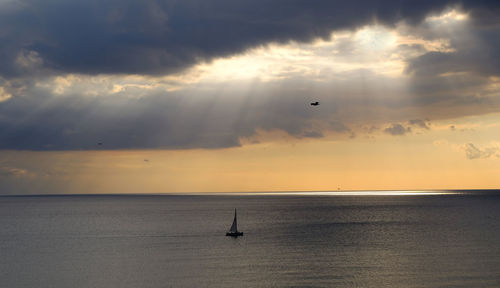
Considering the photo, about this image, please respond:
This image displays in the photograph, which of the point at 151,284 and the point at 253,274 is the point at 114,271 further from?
the point at 253,274

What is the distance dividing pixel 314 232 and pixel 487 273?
73513 mm

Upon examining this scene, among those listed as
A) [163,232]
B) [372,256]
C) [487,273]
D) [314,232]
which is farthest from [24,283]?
[314,232]

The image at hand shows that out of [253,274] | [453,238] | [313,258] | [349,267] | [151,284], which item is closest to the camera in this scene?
[151,284]

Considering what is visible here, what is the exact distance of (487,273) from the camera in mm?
77562

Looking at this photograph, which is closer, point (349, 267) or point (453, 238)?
point (349, 267)

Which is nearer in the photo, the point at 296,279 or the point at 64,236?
the point at 296,279

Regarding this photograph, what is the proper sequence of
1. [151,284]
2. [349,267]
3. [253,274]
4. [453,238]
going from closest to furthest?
1. [151,284]
2. [253,274]
3. [349,267]
4. [453,238]

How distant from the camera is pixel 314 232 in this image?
489 feet

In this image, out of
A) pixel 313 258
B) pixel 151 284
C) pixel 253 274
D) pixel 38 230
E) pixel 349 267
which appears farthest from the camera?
pixel 38 230

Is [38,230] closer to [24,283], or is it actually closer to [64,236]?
[64,236]

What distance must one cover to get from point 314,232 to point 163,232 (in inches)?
1616

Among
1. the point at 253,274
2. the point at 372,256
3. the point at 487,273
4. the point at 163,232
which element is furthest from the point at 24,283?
the point at 163,232

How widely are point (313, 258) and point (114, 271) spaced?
3370cm

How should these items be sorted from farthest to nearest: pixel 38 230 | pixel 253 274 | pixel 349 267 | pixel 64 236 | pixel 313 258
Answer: pixel 38 230
pixel 64 236
pixel 313 258
pixel 349 267
pixel 253 274
